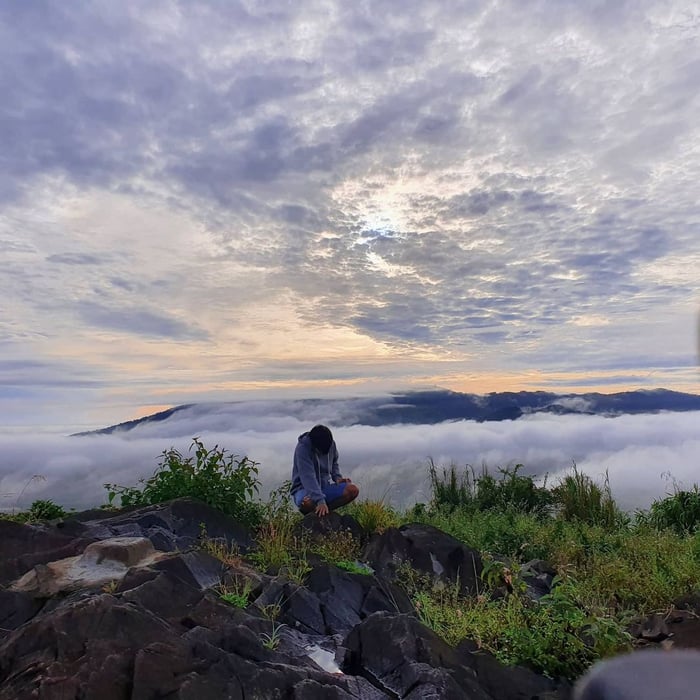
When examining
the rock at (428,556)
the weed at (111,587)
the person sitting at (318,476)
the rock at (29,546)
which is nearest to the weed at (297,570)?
the rock at (428,556)

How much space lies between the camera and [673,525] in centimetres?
1187

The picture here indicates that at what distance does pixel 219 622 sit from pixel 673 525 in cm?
973

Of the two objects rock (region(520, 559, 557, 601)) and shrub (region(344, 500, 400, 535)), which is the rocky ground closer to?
rock (region(520, 559, 557, 601))

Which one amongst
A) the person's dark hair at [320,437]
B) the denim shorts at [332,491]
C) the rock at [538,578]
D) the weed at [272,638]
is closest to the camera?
the weed at [272,638]

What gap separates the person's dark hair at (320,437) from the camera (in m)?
9.89

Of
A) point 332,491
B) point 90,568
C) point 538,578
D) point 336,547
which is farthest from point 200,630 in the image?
point 332,491

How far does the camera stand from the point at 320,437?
988cm

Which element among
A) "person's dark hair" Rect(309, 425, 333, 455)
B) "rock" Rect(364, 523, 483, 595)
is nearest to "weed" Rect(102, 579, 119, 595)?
"rock" Rect(364, 523, 483, 595)

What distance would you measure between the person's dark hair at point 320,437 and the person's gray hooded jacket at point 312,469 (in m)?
0.06

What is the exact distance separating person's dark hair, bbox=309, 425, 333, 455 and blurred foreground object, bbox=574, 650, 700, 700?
8661 mm

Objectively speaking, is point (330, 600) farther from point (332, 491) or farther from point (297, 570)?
point (332, 491)

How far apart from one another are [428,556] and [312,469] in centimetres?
233

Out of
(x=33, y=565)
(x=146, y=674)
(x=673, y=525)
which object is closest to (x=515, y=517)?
(x=673, y=525)

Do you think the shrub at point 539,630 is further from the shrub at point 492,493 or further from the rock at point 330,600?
the shrub at point 492,493
